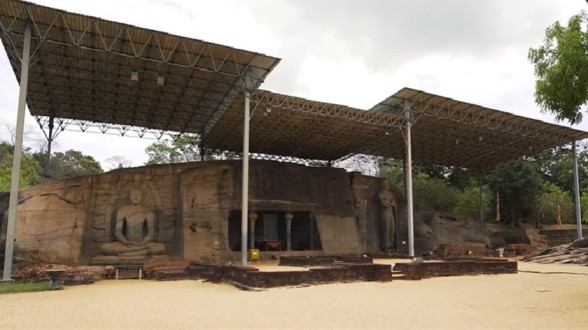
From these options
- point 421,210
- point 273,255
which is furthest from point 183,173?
point 421,210

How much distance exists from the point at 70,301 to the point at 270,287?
5502 millimetres

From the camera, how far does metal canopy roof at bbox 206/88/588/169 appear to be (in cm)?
2589

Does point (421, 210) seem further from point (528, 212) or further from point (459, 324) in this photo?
point (459, 324)

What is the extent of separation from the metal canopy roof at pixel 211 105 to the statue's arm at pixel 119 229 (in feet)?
22.7

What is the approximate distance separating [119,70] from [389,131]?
1716 centimetres

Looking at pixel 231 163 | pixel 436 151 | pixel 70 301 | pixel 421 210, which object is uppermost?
pixel 436 151

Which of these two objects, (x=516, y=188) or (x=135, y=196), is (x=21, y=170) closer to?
(x=135, y=196)

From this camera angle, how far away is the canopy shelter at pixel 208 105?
18250 millimetres

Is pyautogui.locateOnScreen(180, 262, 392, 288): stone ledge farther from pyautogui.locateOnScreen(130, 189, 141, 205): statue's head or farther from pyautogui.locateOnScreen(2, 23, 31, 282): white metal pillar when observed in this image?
pyautogui.locateOnScreen(130, 189, 141, 205): statue's head

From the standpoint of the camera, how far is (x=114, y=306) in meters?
10.6

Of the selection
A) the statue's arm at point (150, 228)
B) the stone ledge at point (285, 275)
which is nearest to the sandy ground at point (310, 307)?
the stone ledge at point (285, 275)

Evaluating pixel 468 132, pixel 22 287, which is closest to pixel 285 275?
pixel 22 287

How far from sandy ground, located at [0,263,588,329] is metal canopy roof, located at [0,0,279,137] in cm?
985

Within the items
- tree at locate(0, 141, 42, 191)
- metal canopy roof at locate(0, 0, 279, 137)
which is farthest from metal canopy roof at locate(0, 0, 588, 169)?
tree at locate(0, 141, 42, 191)
